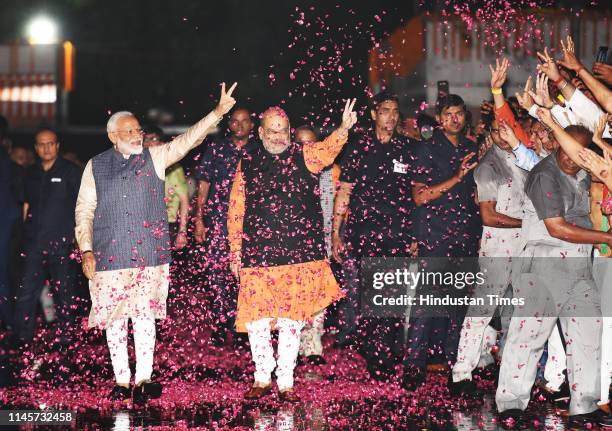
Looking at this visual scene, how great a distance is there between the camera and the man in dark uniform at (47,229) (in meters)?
10.5

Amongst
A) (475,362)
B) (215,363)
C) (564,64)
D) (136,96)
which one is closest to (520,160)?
(564,64)

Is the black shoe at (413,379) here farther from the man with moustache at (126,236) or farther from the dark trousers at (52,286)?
the dark trousers at (52,286)

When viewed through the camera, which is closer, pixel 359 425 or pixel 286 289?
pixel 359 425

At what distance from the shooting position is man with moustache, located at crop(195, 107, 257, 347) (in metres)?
9.98

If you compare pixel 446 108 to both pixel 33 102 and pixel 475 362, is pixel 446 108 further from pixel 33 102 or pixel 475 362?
pixel 33 102

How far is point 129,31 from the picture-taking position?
3978cm

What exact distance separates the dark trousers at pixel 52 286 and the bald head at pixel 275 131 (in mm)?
3260

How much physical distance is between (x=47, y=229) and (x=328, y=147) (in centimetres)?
391

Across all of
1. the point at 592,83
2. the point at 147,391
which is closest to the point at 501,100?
the point at 592,83

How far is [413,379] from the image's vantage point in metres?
8.37

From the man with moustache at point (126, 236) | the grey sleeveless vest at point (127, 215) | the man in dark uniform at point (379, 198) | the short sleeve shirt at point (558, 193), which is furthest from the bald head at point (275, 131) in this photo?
the short sleeve shirt at point (558, 193)

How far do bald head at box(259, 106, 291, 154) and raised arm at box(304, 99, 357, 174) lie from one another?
19 centimetres

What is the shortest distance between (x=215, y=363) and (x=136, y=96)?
30.0 metres

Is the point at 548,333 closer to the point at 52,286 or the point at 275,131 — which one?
the point at 275,131
